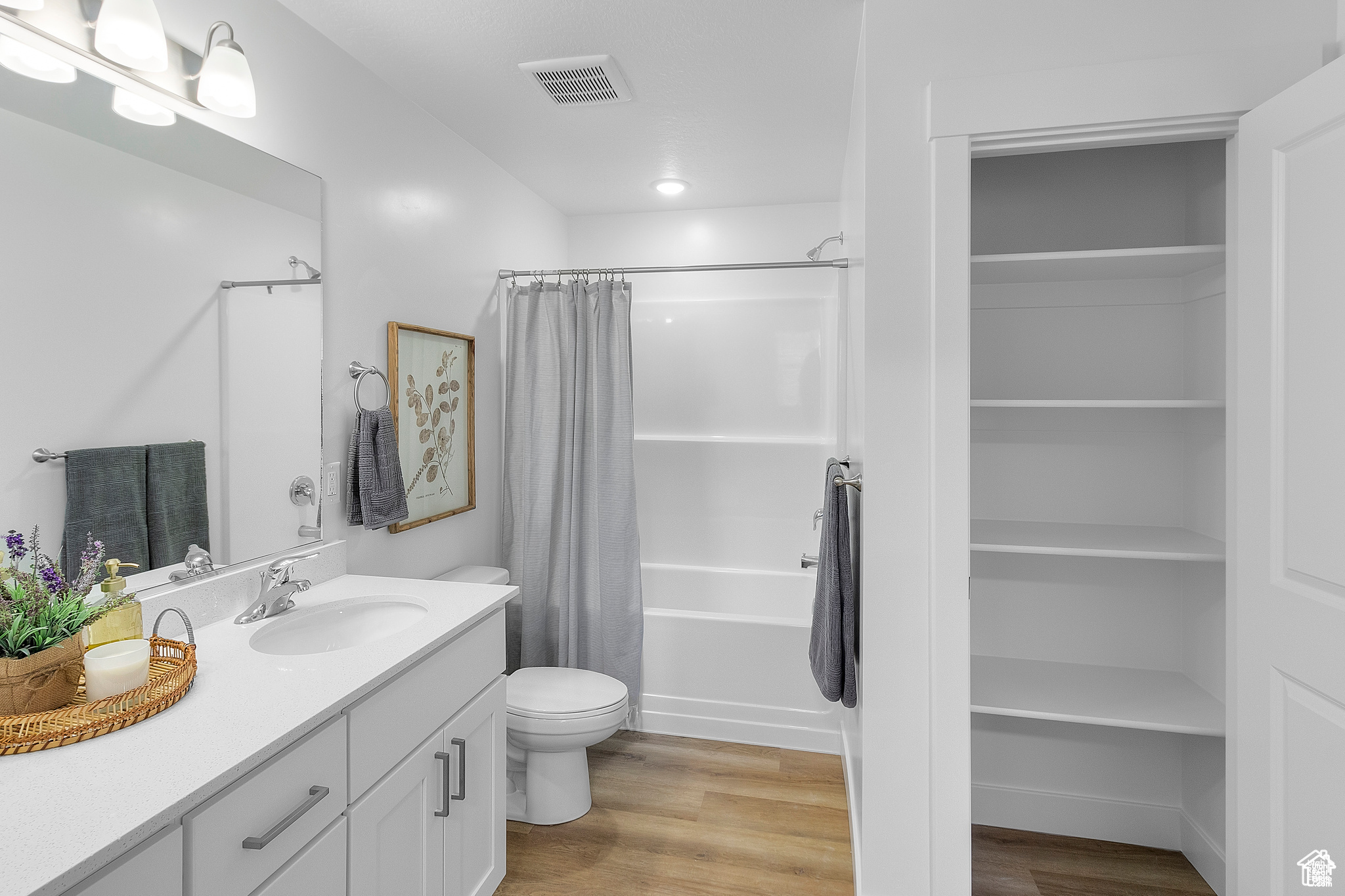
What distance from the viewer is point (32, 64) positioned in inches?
48.4

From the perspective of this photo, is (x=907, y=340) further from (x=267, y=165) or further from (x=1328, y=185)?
(x=267, y=165)

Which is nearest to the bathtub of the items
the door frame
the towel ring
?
the door frame

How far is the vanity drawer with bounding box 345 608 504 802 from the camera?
4.25 ft

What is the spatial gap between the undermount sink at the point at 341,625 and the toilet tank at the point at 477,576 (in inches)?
25.7

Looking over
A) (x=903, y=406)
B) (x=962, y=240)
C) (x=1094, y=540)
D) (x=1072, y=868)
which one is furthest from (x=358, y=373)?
(x=1072, y=868)

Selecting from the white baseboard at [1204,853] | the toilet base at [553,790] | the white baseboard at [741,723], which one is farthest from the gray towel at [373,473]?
the white baseboard at [1204,853]

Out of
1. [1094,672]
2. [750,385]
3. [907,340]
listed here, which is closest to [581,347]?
[750,385]

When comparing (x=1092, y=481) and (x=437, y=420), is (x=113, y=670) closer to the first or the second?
(x=437, y=420)

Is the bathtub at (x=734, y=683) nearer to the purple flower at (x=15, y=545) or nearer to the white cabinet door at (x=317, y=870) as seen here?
the white cabinet door at (x=317, y=870)

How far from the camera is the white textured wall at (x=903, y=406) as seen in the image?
1.64m

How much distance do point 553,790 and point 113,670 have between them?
152 cm

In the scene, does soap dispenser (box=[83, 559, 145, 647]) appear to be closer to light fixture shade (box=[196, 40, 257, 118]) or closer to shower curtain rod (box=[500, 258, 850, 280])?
light fixture shade (box=[196, 40, 257, 118])

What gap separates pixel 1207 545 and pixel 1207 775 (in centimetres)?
72

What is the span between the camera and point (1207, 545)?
178cm
